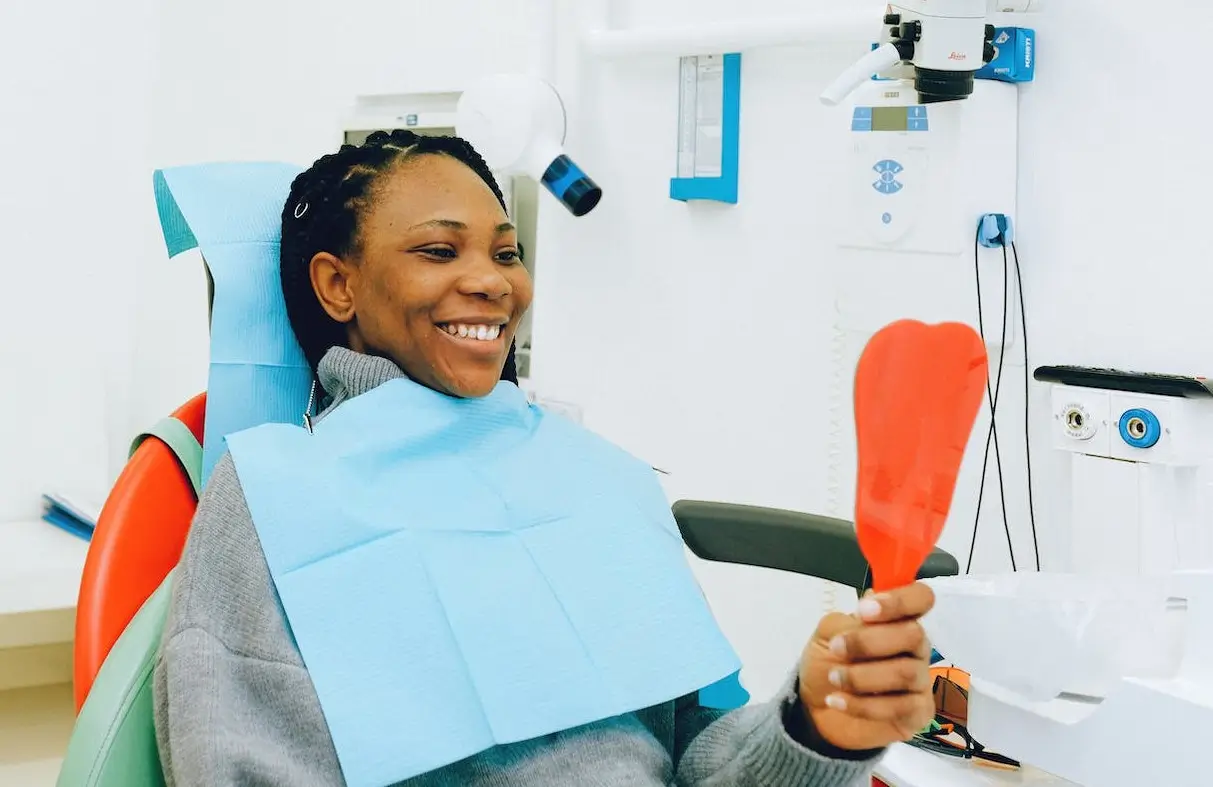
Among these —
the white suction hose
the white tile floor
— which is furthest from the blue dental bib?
the white tile floor

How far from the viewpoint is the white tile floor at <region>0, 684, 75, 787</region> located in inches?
85.6

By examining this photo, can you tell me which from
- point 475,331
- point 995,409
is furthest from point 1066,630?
point 995,409

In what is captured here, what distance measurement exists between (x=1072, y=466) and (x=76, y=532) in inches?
74.3

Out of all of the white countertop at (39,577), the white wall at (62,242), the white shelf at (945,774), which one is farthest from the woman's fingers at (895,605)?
the white wall at (62,242)

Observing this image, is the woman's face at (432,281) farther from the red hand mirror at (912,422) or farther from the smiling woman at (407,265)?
the red hand mirror at (912,422)

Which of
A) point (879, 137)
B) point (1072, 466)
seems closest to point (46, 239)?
point (879, 137)

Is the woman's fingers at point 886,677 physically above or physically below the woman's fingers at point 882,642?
below

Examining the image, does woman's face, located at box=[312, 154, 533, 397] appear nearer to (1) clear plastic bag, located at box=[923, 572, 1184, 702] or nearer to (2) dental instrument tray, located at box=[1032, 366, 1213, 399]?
(1) clear plastic bag, located at box=[923, 572, 1184, 702]

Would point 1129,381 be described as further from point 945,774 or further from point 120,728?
point 120,728

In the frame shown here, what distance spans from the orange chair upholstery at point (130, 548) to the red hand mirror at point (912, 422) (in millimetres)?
764

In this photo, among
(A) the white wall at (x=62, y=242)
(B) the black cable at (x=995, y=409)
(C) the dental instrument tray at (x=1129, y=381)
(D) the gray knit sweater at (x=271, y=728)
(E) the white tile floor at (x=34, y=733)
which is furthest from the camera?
(A) the white wall at (x=62, y=242)

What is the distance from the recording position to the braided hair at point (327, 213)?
1.32 meters

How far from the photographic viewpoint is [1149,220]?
1.58 metres

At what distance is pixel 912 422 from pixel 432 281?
0.64 metres
